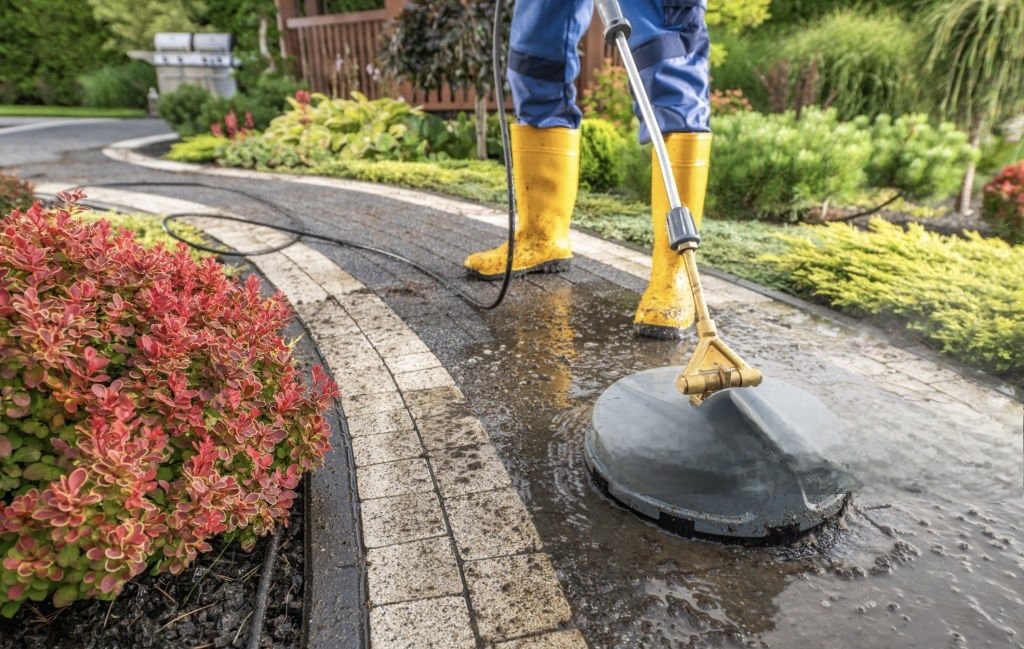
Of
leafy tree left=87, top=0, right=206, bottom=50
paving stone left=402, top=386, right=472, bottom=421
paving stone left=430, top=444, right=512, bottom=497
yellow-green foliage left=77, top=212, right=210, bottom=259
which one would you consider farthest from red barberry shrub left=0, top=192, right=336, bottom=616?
leafy tree left=87, top=0, right=206, bottom=50

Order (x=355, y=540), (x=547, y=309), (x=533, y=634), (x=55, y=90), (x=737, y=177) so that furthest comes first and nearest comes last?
1. (x=55, y=90)
2. (x=737, y=177)
3. (x=547, y=309)
4. (x=355, y=540)
5. (x=533, y=634)

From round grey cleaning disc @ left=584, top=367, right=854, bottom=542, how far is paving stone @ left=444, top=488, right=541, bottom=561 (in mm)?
227

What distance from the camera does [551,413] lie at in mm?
1978

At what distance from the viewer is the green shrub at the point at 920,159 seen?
4.60m

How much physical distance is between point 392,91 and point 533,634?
8187mm

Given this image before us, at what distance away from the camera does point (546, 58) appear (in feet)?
9.10

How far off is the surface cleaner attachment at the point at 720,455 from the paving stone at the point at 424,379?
713 millimetres

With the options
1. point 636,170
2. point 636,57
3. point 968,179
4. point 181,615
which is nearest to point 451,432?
point 181,615

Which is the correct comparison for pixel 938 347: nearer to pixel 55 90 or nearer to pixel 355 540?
pixel 355 540

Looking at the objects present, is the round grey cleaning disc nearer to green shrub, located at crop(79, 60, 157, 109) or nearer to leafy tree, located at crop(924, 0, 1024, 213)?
leafy tree, located at crop(924, 0, 1024, 213)

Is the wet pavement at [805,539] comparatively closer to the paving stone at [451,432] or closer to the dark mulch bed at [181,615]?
the paving stone at [451,432]

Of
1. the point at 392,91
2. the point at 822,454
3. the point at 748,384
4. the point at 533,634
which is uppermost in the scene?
Result: the point at 392,91

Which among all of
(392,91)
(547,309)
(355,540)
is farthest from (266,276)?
(392,91)

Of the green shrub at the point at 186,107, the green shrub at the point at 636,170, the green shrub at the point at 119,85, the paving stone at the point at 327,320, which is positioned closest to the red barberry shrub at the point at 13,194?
the paving stone at the point at 327,320
